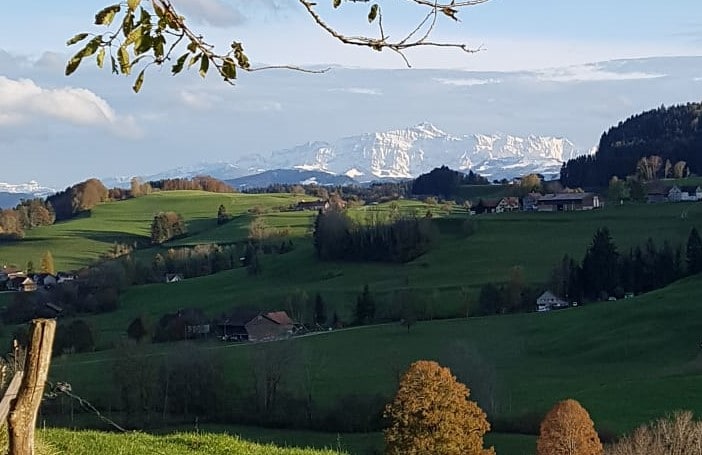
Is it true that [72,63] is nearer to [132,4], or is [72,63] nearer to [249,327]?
[132,4]

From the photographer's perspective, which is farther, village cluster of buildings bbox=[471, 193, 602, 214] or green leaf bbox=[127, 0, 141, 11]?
village cluster of buildings bbox=[471, 193, 602, 214]

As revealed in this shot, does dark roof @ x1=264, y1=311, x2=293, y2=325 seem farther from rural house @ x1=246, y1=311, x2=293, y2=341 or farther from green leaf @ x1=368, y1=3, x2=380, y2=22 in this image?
green leaf @ x1=368, y1=3, x2=380, y2=22

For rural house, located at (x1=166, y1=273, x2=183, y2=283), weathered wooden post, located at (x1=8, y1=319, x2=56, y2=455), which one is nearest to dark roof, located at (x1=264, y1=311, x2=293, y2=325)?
rural house, located at (x1=166, y1=273, x2=183, y2=283)

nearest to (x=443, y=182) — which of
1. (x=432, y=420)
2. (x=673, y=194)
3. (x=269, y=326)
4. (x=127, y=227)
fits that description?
(x=673, y=194)

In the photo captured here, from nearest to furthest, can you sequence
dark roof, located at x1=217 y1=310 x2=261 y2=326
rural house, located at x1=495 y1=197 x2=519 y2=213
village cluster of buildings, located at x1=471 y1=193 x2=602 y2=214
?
dark roof, located at x1=217 y1=310 x2=261 y2=326 < village cluster of buildings, located at x1=471 y1=193 x2=602 y2=214 < rural house, located at x1=495 y1=197 x2=519 y2=213

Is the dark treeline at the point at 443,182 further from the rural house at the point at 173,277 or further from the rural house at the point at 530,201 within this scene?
the rural house at the point at 173,277

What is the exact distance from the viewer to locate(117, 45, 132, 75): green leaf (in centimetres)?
366

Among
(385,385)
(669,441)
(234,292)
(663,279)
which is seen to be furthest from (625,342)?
(234,292)

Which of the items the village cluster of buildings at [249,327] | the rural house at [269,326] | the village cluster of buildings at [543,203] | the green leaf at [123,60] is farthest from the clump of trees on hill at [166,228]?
the green leaf at [123,60]

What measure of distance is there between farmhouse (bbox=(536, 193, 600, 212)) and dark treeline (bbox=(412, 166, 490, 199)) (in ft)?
217

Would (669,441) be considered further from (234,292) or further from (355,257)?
(355,257)

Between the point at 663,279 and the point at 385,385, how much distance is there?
3813 centimetres

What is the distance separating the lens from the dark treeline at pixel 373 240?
308 ft

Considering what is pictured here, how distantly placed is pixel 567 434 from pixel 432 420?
14.1 ft
